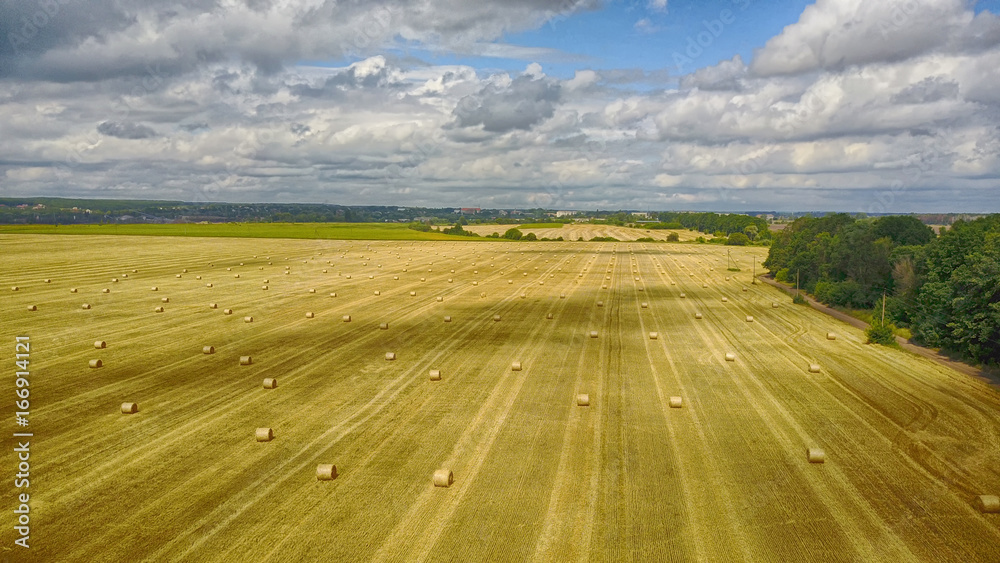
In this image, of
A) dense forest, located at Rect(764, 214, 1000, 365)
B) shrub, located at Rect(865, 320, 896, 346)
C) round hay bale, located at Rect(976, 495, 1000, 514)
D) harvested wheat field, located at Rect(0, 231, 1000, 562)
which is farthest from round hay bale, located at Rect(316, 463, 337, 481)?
shrub, located at Rect(865, 320, 896, 346)

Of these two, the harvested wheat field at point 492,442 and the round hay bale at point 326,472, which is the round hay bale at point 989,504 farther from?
the round hay bale at point 326,472

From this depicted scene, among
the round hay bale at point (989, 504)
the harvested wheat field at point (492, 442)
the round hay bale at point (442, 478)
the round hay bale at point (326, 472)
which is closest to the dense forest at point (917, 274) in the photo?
the harvested wheat field at point (492, 442)

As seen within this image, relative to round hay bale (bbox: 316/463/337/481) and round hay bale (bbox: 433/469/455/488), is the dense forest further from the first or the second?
round hay bale (bbox: 316/463/337/481)

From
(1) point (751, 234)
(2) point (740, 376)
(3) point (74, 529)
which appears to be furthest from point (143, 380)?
(1) point (751, 234)

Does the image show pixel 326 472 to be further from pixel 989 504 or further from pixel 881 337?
pixel 881 337

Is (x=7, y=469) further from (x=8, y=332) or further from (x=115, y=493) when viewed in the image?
(x=8, y=332)

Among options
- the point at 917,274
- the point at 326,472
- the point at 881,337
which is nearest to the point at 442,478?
the point at 326,472
